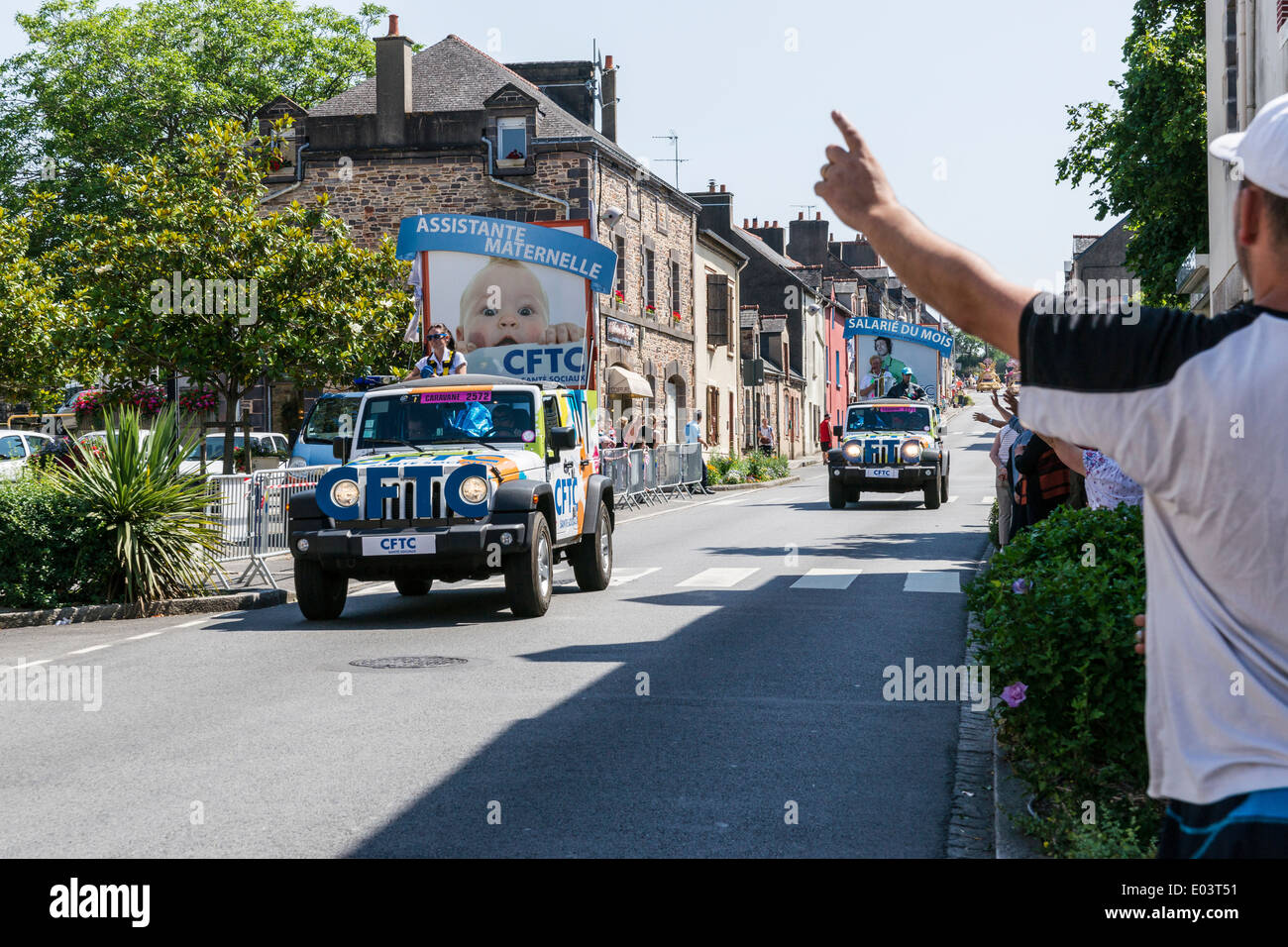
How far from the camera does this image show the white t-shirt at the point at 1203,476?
5.97ft

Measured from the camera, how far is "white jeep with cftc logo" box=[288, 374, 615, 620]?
1153cm

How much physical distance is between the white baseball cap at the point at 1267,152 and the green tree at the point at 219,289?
20.0 m

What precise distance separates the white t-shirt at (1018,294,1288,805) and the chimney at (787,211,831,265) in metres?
85.8

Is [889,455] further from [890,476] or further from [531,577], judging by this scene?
[531,577]

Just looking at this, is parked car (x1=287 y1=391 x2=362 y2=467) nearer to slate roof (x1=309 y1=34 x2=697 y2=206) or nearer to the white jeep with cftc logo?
the white jeep with cftc logo

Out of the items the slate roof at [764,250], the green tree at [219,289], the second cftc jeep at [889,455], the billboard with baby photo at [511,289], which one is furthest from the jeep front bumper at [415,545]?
the slate roof at [764,250]

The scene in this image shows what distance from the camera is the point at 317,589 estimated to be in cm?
1204

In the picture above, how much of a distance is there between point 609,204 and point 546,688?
95.9 feet

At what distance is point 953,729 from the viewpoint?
7.47 meters

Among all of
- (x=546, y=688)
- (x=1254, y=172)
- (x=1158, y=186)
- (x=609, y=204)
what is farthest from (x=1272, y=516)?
(x=609, y=204)

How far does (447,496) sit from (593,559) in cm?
255

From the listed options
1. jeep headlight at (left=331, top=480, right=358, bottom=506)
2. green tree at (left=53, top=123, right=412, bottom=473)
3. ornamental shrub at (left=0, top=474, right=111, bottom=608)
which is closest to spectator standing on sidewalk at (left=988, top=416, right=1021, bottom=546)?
jeep headlight at (left=331, top=480, right=358, bottom=506)
